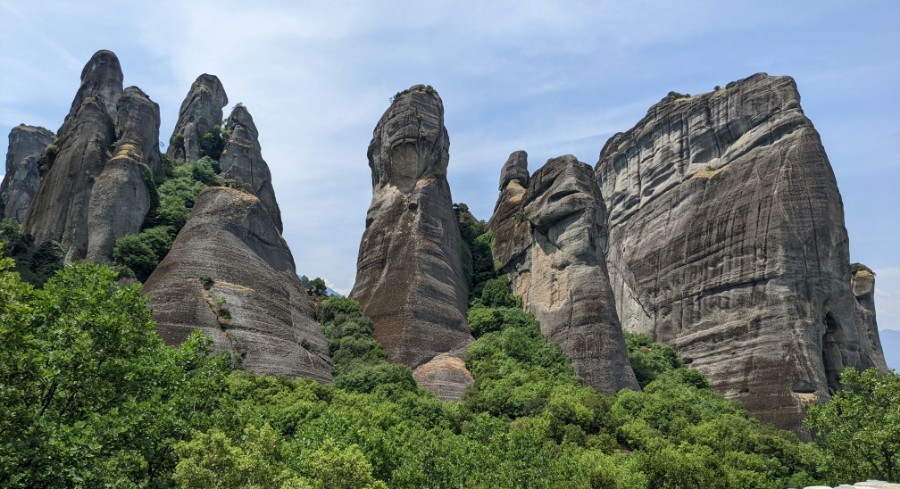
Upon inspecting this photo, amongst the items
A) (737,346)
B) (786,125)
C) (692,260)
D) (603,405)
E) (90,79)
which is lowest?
(603,405)

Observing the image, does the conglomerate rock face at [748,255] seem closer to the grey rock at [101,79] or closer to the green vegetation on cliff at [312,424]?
the green vegetation on cliff at [312,424]

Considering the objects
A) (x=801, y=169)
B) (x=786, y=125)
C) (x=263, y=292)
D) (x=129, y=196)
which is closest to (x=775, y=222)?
(x=801, y=169)

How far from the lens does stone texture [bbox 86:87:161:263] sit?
190ft

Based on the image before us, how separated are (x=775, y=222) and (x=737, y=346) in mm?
11550

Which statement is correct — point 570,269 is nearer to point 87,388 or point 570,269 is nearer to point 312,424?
point 312,424

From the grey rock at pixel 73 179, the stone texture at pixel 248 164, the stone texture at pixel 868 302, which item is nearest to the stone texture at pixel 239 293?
the grey rock at pixel 73 179

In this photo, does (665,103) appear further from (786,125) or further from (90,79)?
(90,79)

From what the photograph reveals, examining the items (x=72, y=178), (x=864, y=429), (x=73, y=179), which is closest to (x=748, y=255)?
(x=864, y=429)

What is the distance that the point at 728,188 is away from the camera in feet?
220

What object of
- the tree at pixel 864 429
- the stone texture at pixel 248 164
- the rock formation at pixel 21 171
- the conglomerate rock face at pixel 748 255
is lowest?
the tree at pixel 864 429

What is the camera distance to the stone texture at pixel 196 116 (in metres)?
92.4

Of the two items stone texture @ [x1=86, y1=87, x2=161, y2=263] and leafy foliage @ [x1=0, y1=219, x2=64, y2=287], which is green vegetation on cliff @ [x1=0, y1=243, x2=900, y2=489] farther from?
leafy foliage @ [x1=0, y1=219, x2=64, y2=287]

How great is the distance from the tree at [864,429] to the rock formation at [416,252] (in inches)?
919

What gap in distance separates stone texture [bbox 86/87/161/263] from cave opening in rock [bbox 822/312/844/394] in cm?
6097
